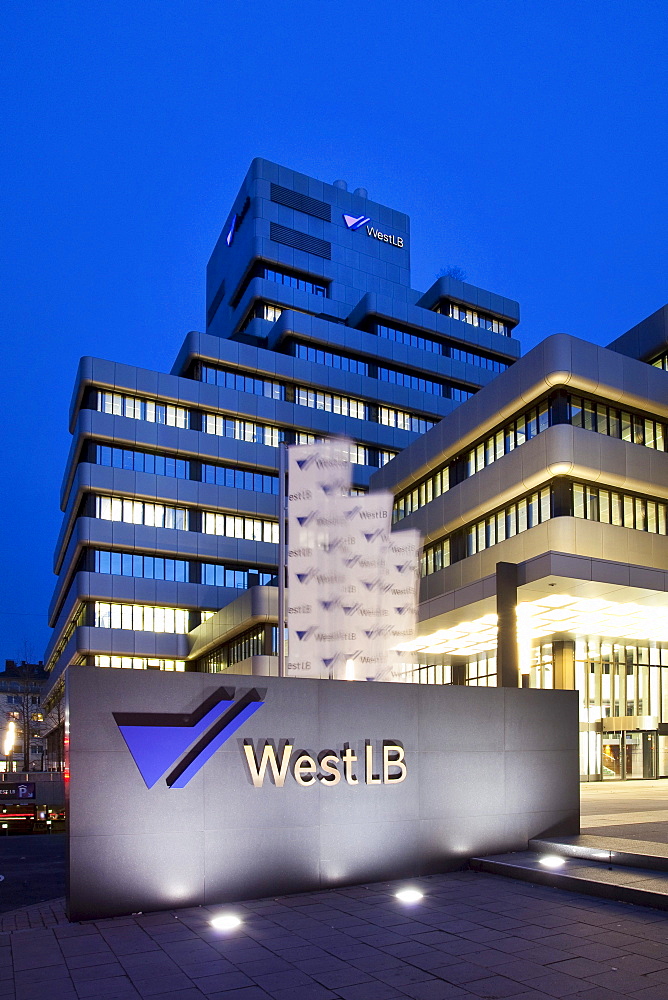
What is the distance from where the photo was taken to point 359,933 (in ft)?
33.8

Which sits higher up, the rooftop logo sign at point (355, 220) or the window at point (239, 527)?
the rooftop logo sign at point (355, 220)

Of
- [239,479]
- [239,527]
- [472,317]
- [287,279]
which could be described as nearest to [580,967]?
[239,527]

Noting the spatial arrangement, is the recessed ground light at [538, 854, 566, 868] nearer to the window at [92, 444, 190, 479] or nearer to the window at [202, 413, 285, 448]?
the window at [92, 444, 190, 479]

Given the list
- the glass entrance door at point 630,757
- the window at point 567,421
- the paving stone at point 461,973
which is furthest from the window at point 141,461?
the paving stone at point 461,973

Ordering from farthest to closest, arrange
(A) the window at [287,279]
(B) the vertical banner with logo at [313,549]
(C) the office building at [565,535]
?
(A) the window at [287,279] → (C) the office building at [565,535] → (B) the vertical banner with logo at [313,549]

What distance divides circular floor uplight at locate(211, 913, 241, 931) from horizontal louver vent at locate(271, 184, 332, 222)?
3321 inches

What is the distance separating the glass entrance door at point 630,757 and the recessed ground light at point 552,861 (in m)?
29.7

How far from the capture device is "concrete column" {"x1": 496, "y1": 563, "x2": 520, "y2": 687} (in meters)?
23.1

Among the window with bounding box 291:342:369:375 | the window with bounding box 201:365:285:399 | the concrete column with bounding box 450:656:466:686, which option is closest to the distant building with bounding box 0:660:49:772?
the window with bounding box 201:365:285:399

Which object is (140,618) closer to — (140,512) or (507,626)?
(140,512)

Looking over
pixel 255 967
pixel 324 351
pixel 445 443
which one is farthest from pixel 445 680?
pixel 324 351

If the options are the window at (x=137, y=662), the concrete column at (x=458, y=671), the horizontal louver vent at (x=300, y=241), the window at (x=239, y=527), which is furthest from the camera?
the horizontal louver vent at (x=300, y=241)

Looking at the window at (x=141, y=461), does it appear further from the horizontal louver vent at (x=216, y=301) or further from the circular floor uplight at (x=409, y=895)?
the circular floor uplight at (x=409, y=895)

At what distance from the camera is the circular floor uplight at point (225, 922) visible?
10.7 metres
